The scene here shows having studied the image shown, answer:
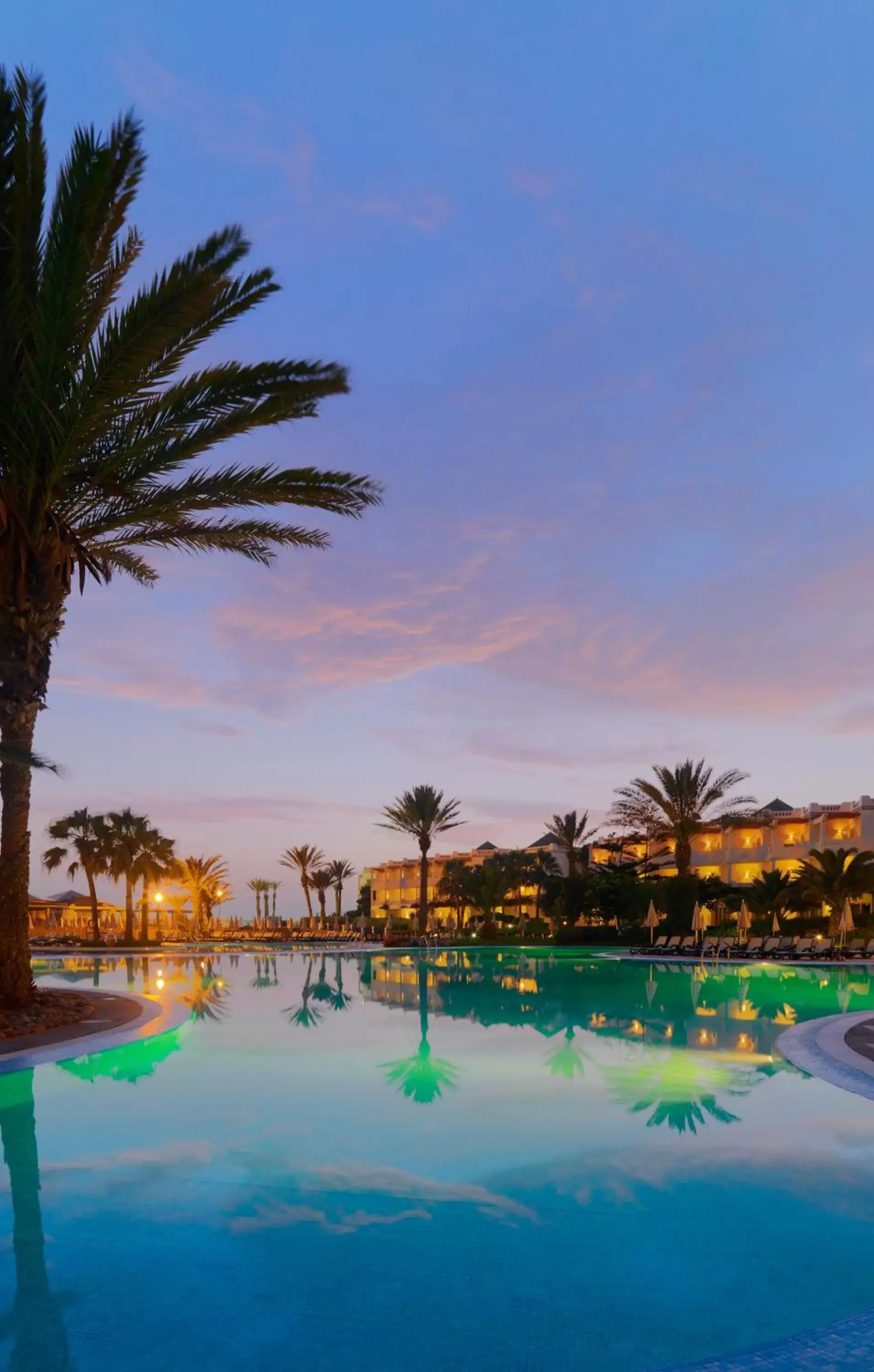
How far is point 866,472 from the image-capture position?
84.2ft

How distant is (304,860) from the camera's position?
262ft

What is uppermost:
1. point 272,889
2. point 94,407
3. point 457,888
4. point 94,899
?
point 94,407

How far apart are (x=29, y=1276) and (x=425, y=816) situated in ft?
141

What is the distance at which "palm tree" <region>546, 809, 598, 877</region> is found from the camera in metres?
52.5

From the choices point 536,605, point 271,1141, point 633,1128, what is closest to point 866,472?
point 536,605

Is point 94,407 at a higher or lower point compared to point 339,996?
higher

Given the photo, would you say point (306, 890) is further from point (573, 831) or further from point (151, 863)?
point (151, 863)

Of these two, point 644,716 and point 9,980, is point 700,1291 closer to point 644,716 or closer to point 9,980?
point 9,980

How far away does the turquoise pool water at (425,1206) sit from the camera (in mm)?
4098

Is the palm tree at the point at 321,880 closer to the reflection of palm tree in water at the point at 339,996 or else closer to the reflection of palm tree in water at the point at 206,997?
the reflection of palm tree in water at the point at 339,996

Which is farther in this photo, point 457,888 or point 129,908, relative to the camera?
point 457,888

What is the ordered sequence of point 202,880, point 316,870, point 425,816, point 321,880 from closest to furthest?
point 425,816, point 202,880, point 321,880, point 316,870

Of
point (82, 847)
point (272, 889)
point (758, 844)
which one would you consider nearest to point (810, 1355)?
point (82, 847)

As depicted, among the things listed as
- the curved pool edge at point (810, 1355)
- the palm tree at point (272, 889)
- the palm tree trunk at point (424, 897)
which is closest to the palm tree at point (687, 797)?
the palm tree trunk at point (424, 897)
